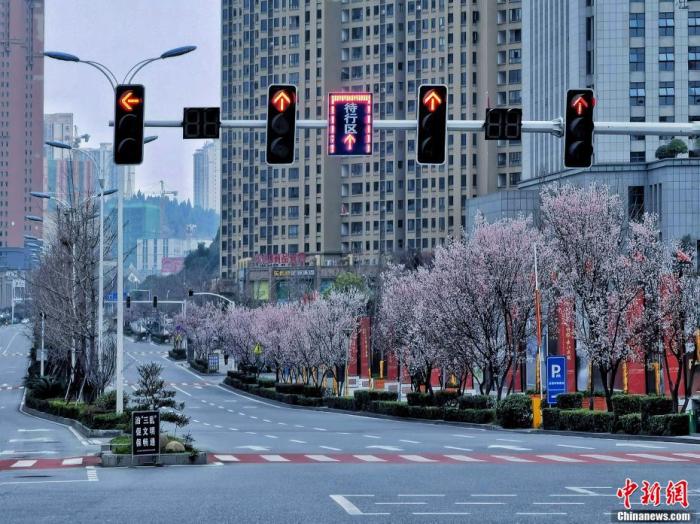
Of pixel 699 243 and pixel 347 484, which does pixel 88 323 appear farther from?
pixel 699 243

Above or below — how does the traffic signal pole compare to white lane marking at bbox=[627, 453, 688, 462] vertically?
above

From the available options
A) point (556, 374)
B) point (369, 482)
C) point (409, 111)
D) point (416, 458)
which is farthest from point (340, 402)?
point (409, 111)

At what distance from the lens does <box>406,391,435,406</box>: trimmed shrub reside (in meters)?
68.0

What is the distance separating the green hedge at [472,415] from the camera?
59.0 metres

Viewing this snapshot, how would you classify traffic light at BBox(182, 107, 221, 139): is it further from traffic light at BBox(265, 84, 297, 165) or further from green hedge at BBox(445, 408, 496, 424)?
green hedge at BBox(445, 408, 496, 424)

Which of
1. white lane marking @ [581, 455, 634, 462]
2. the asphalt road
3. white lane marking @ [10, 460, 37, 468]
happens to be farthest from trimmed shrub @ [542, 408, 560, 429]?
white lane marking @ [10, 460, 37, 468]

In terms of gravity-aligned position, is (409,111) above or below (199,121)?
above

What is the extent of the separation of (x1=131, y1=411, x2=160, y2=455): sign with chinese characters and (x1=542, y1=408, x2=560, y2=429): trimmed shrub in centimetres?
2272

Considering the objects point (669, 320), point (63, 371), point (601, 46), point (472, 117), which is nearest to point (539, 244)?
point (669, 320)

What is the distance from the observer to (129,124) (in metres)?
22.1

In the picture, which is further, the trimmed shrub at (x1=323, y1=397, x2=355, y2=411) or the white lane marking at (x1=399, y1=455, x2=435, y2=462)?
the trimmed shrub at (x1=323, y1=397, x2=355, y2=411)

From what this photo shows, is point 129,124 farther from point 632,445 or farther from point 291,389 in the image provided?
point 291,389

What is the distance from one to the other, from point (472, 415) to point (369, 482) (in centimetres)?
3560

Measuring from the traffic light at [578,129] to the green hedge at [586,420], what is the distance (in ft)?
88.0
